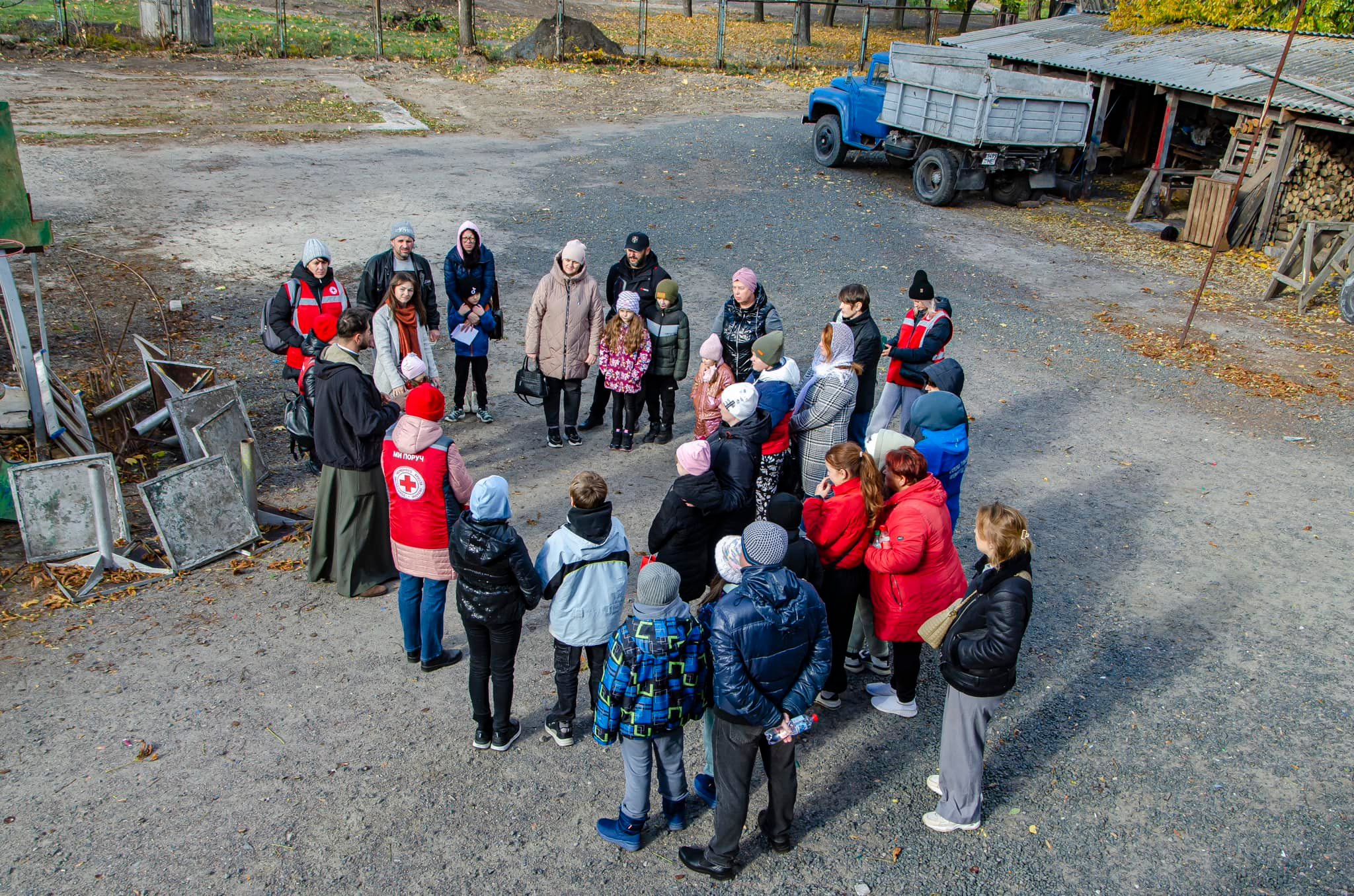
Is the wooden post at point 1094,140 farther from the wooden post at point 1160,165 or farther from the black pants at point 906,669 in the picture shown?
the black pants at point 906,669

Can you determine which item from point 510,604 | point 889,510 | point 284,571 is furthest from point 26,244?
point 889,510

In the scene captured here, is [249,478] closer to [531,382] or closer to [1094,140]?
[531,382]

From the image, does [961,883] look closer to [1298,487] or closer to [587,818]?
[587,818]

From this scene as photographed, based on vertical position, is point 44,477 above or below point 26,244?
below

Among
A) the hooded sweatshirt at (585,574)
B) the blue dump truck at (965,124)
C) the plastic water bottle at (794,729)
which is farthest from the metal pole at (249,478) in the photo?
the blue dump truck at (965,124)

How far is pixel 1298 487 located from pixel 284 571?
811 centimetres

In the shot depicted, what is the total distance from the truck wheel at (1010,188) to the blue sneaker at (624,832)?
49.6 ft

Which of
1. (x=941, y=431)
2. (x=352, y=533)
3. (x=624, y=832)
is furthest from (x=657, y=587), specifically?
(x=352, y=533)

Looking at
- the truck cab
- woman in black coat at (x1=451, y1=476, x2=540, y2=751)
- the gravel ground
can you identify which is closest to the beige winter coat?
the gravel ground

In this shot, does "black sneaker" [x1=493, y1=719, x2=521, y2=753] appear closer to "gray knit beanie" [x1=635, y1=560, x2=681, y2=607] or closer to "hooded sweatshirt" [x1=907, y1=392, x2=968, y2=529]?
"gray knit beanie" [x1=635, y1=560, x2=681, y2=607]

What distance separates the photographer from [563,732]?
482 centimetres

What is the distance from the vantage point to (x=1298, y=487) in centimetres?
802

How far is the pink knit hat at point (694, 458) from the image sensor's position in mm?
4801

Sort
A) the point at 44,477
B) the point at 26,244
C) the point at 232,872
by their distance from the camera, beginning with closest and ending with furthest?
1. the point at 232,872
2. the point at 44,477
3. the point at 26,244
